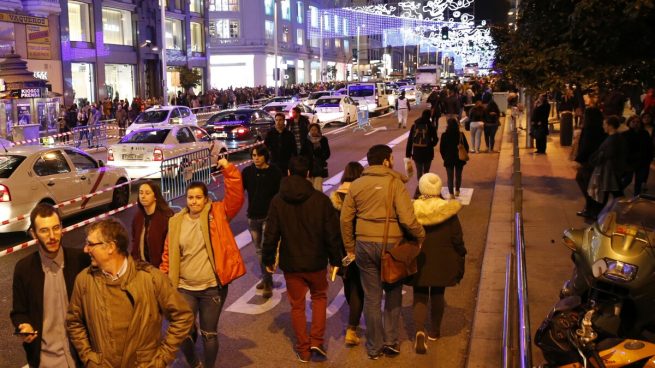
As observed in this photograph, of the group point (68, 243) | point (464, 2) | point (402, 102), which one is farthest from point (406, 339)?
point (464, 2)

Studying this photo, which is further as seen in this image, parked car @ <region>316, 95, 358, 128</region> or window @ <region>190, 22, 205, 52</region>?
window @ <region>190, 22, 205, 52</region>

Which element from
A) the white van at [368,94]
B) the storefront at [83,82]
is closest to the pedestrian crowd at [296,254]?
the white van at [368,94]

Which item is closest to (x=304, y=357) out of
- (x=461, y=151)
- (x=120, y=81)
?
(x=461, y=151)

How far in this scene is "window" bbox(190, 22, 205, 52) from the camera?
61688 millimetres

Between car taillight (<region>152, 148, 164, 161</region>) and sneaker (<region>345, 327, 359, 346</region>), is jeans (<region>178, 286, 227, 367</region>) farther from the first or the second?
car taillight (<region>152, 148, 164, 161</region>)

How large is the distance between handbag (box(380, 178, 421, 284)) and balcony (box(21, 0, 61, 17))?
3422 centimetres

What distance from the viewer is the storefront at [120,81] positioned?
46781 mm

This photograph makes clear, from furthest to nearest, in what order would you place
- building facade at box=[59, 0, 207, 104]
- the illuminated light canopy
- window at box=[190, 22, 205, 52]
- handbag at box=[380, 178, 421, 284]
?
1. window at box=[190, 22, 205, 52]
2. the illuminated light canopy
3. building facade at box=[59, 0, 207, 104]
4. handbag at box=[380, 178, 421, 284]

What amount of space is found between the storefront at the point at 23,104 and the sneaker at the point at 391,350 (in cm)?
2155

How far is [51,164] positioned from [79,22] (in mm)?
33604

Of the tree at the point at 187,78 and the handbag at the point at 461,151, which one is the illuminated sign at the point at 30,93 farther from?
the tree at the point at 187,78

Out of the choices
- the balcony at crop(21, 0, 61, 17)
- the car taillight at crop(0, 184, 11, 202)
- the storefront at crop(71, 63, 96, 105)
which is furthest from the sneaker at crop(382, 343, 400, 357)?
the storefront at crop(71, 63, 96, 105)

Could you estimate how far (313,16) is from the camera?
90.8 m

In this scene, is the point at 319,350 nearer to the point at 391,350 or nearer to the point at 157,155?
the point at 391,350
